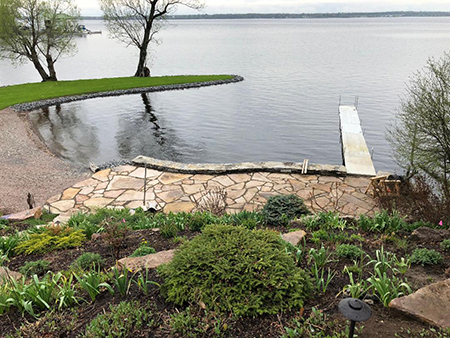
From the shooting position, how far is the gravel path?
8.89 metres

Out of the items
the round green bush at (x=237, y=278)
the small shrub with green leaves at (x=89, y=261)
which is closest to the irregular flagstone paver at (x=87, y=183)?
the small shrub with green leaves at (x=89, y=261)

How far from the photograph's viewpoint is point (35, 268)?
428 cm

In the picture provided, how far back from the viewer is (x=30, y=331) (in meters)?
2.99

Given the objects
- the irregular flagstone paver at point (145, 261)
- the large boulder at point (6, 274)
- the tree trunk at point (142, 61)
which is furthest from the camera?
the tree trunk at point (142, 61)

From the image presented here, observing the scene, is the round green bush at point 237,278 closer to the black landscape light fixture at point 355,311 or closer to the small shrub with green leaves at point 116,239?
the black landscape light fixture at point 355,311

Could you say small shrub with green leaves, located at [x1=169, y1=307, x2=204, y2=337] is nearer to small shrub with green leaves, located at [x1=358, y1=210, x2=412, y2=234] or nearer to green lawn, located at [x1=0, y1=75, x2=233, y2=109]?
small shrub with green leaves, located at [x1=358, y1=210, x2=412, y2=234]

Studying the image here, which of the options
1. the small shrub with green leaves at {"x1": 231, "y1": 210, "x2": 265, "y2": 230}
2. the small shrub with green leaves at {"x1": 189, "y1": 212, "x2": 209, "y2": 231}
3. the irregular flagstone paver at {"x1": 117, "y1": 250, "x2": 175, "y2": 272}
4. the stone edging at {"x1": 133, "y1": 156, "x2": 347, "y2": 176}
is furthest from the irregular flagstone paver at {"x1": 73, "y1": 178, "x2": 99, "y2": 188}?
the irregular flagstone paver at {"x1": 117, "y1": 250, "x2": 175, "y2": 272}

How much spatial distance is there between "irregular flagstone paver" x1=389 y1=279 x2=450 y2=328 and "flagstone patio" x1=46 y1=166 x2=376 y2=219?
14.9 feet

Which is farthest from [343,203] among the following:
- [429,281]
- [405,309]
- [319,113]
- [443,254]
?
[319,113]

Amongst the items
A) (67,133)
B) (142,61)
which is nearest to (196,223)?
(67,133)

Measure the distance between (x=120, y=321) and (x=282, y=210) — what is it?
395 cm

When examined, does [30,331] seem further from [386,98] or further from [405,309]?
[386,98]

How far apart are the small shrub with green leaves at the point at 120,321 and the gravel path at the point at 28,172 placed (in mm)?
6073

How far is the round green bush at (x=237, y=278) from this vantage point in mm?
3115
